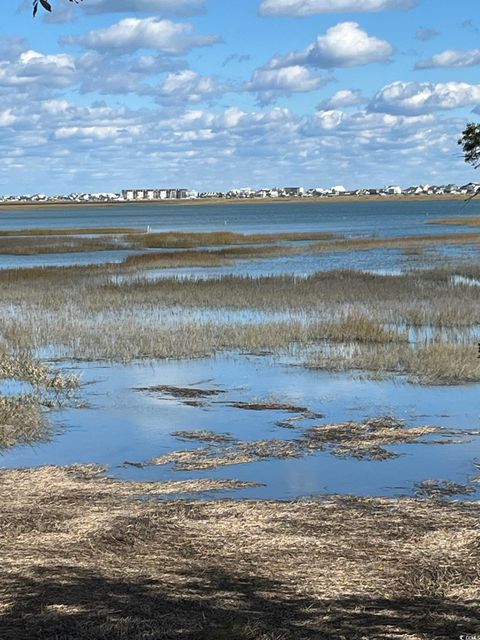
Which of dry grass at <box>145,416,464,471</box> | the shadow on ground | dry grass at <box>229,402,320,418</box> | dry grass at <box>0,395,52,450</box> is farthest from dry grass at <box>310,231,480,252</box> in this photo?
the shadow on ground

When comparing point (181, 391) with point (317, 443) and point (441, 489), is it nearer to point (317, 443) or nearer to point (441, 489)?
point (317, 443)

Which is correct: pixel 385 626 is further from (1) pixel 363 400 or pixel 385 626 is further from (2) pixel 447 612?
(1) pixel 363 400

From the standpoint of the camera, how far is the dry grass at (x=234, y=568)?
7824 millimetres

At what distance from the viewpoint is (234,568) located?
9.38 meters

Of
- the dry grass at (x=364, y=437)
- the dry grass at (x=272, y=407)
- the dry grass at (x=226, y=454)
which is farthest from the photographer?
the dry grass at (x=272, y=407)

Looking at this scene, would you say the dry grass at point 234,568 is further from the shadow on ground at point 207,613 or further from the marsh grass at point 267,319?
the marsh grass at point 267,319

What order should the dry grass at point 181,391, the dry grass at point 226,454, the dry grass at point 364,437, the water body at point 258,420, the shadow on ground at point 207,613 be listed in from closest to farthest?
the shadow on ground at point 207,613
the water body at point 258,420
the dry grass at point 226,454
the dry grass at point 364,437
the dry grass at point 181,391

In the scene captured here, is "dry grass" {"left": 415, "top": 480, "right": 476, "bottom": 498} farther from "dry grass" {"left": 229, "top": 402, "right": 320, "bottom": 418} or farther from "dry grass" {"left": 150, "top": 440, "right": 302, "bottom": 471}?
"dry grass" {"left": 229, "top": 402, "right": 320, "bottom": 418}

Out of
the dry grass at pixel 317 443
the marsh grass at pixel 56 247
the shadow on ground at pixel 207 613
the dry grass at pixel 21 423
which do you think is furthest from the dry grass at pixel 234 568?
the marsh grass at pixel 56 247

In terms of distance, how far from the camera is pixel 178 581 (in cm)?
898

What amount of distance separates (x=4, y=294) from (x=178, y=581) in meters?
31.6

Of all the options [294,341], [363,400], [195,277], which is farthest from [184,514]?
[195,277]

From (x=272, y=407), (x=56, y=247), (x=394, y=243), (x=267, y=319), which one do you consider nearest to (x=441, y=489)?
(x=272, y=407)

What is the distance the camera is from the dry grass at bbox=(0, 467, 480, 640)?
25.7ft
